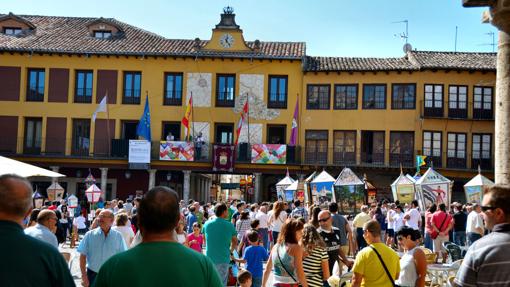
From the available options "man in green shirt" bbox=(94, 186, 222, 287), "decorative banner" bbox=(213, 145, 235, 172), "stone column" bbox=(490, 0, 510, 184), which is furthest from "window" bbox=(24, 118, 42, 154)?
"man in green shirt" bbox=(94, 186, 222, 287)

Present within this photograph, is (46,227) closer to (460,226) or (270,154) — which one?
(460,226)

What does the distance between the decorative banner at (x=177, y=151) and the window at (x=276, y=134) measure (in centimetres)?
475

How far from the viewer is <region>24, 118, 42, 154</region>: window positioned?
3825 cm

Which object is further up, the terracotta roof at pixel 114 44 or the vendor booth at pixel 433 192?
the terracotta roof at pixel 114 44

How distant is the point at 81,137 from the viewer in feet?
126

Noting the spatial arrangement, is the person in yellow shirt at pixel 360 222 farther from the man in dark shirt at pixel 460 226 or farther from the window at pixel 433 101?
the window at pixel 433 101

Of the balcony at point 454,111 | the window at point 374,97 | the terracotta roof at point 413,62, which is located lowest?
the balcony at point 454,111

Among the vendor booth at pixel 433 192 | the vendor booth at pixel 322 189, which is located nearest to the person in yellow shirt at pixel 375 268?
the vendor booth at pixel 433 192

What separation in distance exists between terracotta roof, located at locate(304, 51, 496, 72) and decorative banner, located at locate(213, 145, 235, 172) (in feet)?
21.6

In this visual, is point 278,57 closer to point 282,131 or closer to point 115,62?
point 282,131

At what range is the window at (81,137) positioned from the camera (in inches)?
1492

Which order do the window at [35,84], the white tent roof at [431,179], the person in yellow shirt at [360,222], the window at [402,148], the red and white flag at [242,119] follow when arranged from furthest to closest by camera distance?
the window at [35,84]
the window at [402,148]
the red and white flag at [242,119]
the white tent roof at [431,179]
the person in yellow shirt at [360,222]

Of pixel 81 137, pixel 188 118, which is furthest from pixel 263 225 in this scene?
pixel 81 137

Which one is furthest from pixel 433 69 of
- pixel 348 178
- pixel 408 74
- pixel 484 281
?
pixel 484 281
